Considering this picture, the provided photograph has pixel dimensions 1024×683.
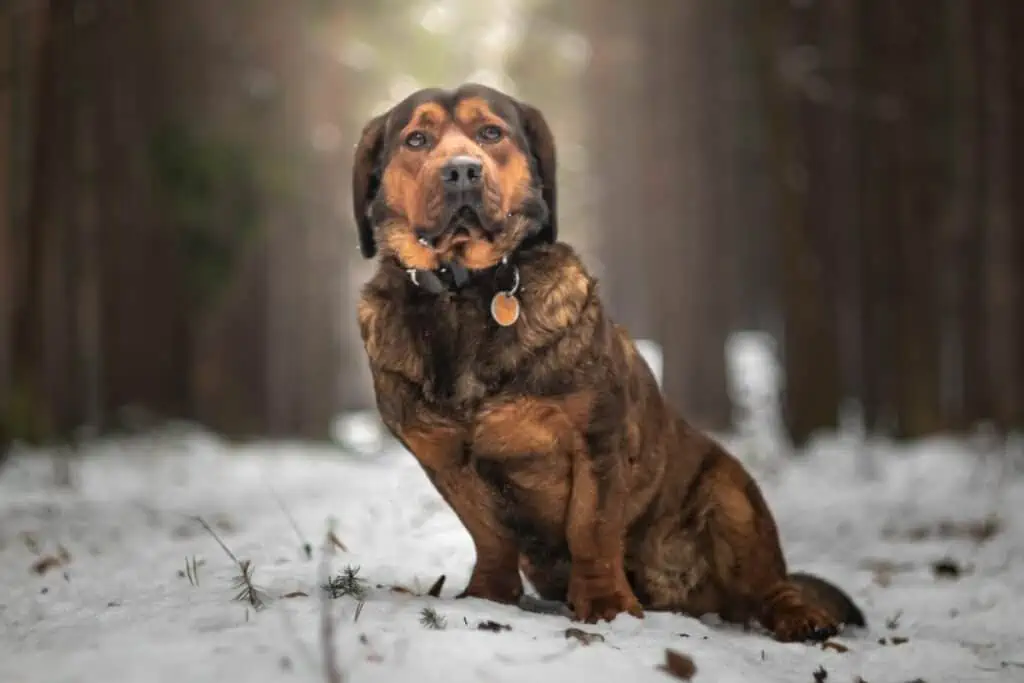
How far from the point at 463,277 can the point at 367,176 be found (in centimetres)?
64

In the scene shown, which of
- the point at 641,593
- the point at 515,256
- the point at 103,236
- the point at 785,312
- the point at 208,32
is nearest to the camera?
the point at 515,256

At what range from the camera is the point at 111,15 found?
1580 centimetres

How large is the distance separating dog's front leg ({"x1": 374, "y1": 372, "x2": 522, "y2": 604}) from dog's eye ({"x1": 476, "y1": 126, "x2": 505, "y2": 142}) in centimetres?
97

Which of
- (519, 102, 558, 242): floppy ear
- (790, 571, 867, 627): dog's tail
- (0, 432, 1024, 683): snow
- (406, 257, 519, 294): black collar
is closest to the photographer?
(0, 432, 1024, 683): snow

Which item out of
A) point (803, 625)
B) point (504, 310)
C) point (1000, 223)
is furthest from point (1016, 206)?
point (504, 310)

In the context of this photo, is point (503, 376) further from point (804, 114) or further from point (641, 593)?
point (804, 114)

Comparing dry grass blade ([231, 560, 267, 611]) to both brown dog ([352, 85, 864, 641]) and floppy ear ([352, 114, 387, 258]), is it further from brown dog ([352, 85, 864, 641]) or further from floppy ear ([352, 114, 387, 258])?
floppy ear ([352, 114, 387, 258])

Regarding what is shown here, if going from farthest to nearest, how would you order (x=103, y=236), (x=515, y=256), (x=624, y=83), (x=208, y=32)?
1. (x=624, y=83)
2. (x=208, y=32)
3. (x=103, y=236)
4. (x=515, y=256)

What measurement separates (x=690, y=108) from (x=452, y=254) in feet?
44.0

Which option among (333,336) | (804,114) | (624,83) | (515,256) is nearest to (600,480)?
(515,256)

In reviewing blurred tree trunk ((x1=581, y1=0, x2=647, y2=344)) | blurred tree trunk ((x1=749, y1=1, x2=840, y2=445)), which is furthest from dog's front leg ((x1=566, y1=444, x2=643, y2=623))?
blurred tree trunk ((x1=581, y1=0, x2=647, y2=344))

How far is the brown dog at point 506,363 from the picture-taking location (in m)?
4.33

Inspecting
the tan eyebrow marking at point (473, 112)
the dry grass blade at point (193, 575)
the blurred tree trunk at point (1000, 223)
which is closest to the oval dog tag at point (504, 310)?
the tan eyebrow marking at point (473, 112)

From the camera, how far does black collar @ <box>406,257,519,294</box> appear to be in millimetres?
4527
